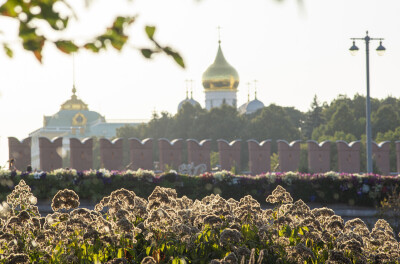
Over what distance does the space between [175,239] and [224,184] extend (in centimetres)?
1263

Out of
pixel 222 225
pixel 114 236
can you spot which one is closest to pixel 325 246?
pixel 222 225

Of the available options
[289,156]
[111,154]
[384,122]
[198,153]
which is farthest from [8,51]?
[384,122]

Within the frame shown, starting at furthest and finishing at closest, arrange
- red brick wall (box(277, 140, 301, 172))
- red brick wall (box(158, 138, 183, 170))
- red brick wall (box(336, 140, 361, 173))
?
red brick wall (box(277, 140, 301, 172)), red brick wall (box(336, 140, 361, 173)), red brick wall (box(158, 138, 183, 170))

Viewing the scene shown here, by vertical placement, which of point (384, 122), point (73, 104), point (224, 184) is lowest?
point (224, 184)

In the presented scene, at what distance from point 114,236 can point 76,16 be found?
15.7 ft

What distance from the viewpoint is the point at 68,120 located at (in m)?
131

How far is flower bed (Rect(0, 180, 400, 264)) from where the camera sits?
19.9 ft

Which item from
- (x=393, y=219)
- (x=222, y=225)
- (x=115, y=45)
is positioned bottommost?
(x=393, y=219)

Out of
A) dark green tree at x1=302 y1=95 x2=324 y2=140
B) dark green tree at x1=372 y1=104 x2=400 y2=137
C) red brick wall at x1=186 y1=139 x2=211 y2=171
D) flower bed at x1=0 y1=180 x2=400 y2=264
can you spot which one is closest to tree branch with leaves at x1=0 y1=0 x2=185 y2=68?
flower bed at x1=0 y1=180 x2=400 y2=264

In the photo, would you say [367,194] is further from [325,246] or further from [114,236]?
[114,236]

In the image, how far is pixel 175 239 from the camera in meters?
6.70

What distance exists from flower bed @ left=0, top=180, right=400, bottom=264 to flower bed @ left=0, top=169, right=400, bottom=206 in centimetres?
1051

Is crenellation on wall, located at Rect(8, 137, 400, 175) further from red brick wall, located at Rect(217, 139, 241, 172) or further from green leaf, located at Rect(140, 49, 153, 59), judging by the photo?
green leaf, located at Rect(140, 49, 153, 59)

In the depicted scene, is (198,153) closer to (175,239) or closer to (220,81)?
(175,239)
